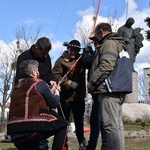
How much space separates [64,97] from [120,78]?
59.9 inches

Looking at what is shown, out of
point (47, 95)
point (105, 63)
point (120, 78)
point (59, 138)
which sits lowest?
point (59, 138)

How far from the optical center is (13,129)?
493cm

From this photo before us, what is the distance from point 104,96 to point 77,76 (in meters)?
1.38

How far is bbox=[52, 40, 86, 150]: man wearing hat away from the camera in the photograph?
21.7 ft

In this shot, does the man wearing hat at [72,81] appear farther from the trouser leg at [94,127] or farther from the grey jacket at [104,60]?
the grey jacket at [104,60]

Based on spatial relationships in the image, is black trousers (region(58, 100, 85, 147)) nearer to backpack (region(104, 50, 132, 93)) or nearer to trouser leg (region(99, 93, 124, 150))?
trouser leg (region(99, 93, 124, 150))

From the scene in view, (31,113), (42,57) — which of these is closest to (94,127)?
(42,57)

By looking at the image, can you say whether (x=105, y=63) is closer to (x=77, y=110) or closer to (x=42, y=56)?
(x=42, y=56)

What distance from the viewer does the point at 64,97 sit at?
6.66 m

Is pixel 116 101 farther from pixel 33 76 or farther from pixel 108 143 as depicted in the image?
pixel 33 76

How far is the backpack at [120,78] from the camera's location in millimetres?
5316

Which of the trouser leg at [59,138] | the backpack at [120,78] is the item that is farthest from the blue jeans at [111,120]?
the trouser leg at [59,138]

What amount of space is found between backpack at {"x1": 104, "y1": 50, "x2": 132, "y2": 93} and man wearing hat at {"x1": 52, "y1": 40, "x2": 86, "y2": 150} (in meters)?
1.24

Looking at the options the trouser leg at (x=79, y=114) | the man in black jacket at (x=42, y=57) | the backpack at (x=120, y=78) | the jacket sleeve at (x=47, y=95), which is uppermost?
the man in black jacket at (x=42, y=57)
